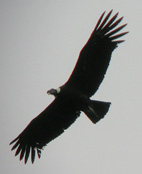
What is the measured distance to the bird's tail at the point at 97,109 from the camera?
9.79 metres

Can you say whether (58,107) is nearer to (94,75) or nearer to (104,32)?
(94,75)

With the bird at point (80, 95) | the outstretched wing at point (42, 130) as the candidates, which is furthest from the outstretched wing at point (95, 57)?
the outstretched wing at point (42, 130)

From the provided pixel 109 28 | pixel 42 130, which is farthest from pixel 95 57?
pixel 42 130

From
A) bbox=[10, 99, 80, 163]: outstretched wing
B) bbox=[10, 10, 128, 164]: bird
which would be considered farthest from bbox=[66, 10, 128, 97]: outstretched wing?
bbox=[10, 99, 80, 163]: outstretched wing

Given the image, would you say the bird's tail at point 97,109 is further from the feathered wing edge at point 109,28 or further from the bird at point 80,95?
the feathered wing edge at point 109,28

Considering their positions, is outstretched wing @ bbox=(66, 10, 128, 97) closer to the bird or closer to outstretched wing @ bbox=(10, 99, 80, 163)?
the bird

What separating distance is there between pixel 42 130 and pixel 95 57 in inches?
108

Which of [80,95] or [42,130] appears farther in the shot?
[42,130]

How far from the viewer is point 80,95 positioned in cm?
983

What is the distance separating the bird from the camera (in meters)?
9.41

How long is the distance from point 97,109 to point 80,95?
57cm

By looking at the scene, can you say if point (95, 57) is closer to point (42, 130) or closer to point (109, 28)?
point (109, 28)

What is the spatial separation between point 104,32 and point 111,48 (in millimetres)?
429

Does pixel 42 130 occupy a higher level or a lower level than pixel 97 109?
higher
